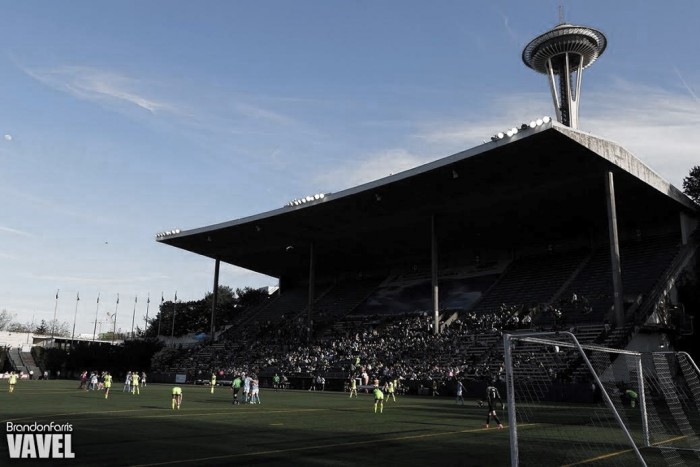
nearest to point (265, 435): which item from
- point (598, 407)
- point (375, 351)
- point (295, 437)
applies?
point (295, 437)

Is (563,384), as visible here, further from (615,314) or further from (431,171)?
(431,171)

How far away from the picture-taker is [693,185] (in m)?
55.3

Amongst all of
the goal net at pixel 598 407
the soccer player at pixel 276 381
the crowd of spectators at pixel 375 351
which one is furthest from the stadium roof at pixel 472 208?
the soccer player at pixel 276 381

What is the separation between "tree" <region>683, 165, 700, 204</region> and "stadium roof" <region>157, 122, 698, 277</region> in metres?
5.13

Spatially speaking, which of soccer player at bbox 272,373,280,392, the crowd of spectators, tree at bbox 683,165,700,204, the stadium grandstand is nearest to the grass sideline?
the crowd of spectators

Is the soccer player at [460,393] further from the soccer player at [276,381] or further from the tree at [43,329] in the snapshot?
the tree at [43,329]

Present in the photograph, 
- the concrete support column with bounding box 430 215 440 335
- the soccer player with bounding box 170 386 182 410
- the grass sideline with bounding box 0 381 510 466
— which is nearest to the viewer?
the grass sideline with bounding box 0 381 510 466

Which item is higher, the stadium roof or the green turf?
the stadium roof

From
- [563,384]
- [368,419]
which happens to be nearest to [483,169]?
[563,384]

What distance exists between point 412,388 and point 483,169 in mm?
16815

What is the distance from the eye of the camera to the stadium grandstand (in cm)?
4188

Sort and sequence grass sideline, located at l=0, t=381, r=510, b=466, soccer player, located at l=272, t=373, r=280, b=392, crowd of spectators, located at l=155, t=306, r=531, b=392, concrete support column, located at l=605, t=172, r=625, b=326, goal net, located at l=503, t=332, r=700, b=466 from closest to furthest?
goal net, located at l=503, t=332, r=700, b=466
grass sideline, located at l=0, t=381, r=510, b=466
concrete support column, located at l=605, t=172, r=625, b=326
crowd of spectators, located at l=155, t=306, r=531, b=392
soccer player, located at l=272, t=373, r=280, b=392

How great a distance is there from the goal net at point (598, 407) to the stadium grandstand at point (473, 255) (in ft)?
8.13

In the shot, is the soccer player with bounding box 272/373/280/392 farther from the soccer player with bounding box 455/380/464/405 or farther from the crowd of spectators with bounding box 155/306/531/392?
the soccer player with bounding box 455/380/464/405
